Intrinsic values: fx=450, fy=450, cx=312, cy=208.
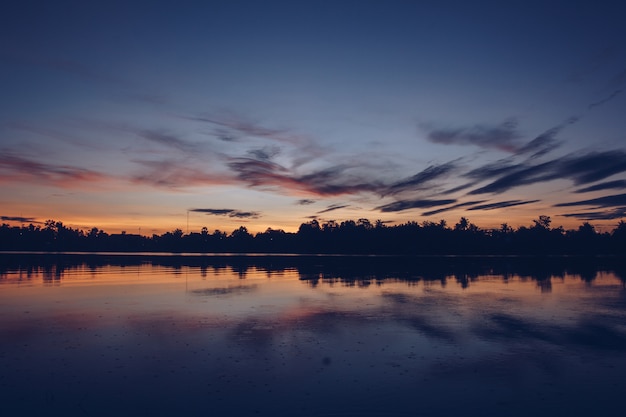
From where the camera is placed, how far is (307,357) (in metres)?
12.6

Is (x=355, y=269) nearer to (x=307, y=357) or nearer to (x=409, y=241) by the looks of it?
(x=307, y=357)

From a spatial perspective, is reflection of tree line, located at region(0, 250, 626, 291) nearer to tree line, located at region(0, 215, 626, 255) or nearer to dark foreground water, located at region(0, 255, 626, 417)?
dark foreground water, located at region(0, 255, 626, 417)

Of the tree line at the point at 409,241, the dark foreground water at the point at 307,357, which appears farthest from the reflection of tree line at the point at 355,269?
the tree line at the point at 409,241

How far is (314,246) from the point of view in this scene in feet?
581

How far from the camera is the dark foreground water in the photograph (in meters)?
9.28

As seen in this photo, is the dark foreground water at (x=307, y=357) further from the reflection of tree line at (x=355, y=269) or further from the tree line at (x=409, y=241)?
the tree line at (x=409, y=241)

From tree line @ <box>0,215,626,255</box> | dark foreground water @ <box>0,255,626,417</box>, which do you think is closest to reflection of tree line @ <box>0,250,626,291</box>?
dark foreground water @ <box>0,255,626,417</box>

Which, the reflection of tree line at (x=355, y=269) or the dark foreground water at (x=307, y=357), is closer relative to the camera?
the dark foreground water at (x=307, y=357)

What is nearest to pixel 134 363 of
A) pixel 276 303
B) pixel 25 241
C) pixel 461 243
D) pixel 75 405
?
pixel 75 405

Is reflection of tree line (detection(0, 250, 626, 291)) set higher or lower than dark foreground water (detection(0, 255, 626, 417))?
higher

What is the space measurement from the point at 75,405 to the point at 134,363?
282cm

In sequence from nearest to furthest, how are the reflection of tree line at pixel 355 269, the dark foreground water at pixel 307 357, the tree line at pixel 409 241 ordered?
the dark foreground water at pixel 307 357 < the reflection of tree line at pixel 355 269 < the tree line at pixel 409 241

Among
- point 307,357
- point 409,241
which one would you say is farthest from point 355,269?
point 409,241

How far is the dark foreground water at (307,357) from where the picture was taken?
30.5 feet
